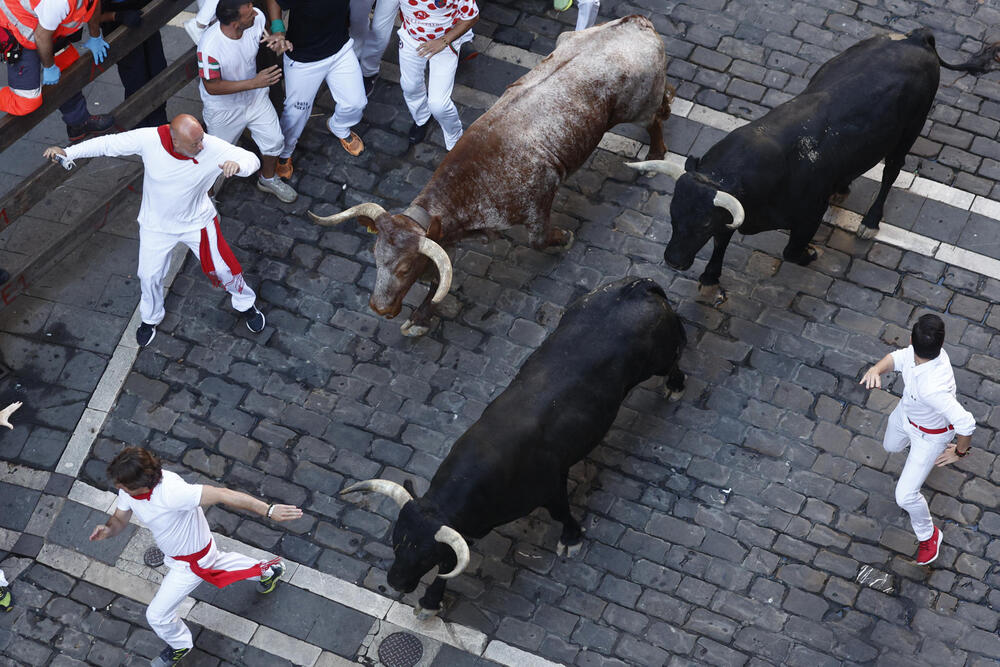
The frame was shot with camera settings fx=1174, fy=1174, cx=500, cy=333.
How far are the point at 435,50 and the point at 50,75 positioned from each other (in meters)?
3.50

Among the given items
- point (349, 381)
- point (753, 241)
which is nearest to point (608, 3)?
point (753, 241)

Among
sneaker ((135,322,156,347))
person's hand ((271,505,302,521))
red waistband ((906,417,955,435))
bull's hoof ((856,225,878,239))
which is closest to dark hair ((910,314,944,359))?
red waistband ((906,417,955,435))

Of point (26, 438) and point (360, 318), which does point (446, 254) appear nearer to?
point (360, 318)

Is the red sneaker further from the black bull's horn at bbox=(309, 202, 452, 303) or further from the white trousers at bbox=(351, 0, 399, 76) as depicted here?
the white trousers at bbox=(351, 0, 399, 76)

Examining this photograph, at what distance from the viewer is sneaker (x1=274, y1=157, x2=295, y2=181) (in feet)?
39.4

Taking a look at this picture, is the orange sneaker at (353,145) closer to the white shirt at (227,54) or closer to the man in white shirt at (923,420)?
the white shirt at (227,54)

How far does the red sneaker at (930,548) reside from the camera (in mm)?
9484

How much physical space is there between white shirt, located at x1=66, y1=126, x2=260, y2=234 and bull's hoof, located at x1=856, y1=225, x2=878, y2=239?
18.8 feet

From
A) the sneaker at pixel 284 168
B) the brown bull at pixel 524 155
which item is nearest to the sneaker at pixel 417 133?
the sneaker at pixel 284 168

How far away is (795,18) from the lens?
12.9 m

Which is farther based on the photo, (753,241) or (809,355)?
(753,241)

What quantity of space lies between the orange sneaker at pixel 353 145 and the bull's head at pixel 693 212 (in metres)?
3.40

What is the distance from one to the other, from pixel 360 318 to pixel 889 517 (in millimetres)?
5069

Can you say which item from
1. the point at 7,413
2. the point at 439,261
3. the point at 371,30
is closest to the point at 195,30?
the point at 371,30
